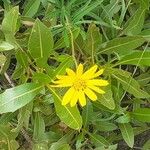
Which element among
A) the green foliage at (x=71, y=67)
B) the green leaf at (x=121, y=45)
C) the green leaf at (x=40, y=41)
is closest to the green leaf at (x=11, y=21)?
the green foliage at (x=71, y=67)

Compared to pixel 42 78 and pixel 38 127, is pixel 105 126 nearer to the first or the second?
pixel 38 127

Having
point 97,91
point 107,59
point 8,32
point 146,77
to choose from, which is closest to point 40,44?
point 8,32

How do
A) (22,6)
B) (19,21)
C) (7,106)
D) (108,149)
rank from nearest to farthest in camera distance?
(7,106) → (19,21) → (108,149) → (22,6)

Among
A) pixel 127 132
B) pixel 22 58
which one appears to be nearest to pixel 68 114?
pixel 22 58

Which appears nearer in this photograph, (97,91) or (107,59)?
(97,91)

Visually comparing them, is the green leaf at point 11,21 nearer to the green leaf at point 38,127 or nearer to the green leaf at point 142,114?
the green leaf at point 38,127

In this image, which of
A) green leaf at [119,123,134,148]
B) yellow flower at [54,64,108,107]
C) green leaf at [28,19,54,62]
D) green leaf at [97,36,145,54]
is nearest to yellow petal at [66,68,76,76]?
yellow flower at [54,64,108,107]

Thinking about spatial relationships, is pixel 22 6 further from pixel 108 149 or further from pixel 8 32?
pixel 108 149
